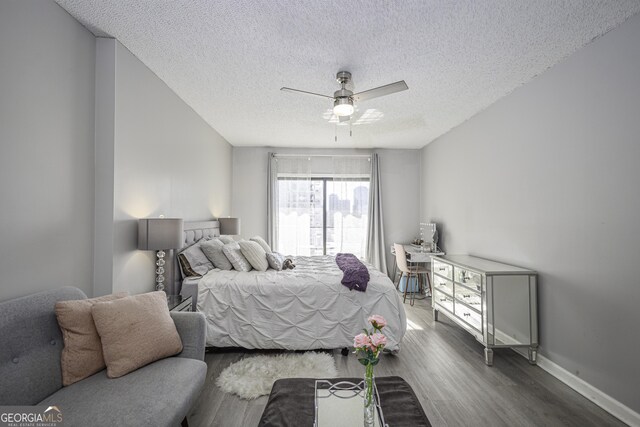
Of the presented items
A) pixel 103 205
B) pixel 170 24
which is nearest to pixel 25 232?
pixel 103 205

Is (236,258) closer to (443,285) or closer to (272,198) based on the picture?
(272,198)

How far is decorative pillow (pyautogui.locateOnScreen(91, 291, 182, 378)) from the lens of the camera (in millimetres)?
1479

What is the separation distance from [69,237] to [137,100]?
1.26 meters

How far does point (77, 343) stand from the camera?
1459mm

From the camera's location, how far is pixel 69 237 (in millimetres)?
1912

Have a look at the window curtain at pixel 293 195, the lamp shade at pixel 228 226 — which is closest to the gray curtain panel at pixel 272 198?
the window curtain at pixel 293 195

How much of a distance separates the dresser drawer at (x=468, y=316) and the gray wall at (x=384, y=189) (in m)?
2.41

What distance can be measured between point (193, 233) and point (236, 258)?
2.27ft

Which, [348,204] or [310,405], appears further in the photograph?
[348,204]

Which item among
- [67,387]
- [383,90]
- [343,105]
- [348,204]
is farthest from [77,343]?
[348,204]

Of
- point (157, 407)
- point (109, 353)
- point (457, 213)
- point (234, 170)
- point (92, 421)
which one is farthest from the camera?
point (234, 170)

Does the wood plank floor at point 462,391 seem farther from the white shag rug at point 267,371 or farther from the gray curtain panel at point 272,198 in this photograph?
the gray curtain panel at point 272,198

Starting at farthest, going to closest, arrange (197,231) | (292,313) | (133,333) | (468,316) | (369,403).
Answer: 1. (197,231)
2. (468,316)
3. (292,313)
4. (133,333)
5. (369,403)

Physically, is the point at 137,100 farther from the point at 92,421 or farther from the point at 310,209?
the point at 310,209
